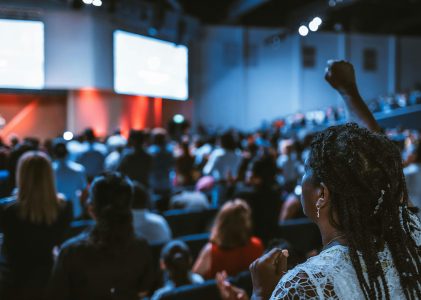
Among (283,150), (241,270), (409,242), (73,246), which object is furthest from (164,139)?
(409,242)

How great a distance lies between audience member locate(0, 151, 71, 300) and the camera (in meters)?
2.52

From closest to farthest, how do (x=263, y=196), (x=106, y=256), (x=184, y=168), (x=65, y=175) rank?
(x=106, y=256), (x=263, y=196), (x=65, y=175), (x=184, y=168)

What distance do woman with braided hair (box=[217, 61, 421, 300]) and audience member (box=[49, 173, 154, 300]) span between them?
119 centimetres

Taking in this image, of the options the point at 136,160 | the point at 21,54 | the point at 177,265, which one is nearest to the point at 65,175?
the point at 136,160

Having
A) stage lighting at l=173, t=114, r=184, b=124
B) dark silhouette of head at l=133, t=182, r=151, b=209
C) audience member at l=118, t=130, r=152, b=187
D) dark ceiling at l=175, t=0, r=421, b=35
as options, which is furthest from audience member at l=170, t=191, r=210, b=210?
dark ceiling at l=175, t=0, r=421, b=35

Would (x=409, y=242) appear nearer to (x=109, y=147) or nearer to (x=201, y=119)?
(x=109, y=147)

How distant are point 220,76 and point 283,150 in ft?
37.7

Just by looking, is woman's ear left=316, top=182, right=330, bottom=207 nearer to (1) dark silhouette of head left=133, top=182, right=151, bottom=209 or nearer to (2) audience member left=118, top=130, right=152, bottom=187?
(1) dark silhouette of head left=133, top=182, right=151, bottom=209

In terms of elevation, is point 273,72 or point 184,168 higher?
point 273,72

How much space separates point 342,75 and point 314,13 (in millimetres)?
16898

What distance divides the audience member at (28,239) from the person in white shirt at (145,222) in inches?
34.9

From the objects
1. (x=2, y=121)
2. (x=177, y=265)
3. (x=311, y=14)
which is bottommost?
(x=177, y=265)

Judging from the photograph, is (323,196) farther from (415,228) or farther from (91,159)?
(91,159)

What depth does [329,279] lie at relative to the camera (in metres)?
1.00
